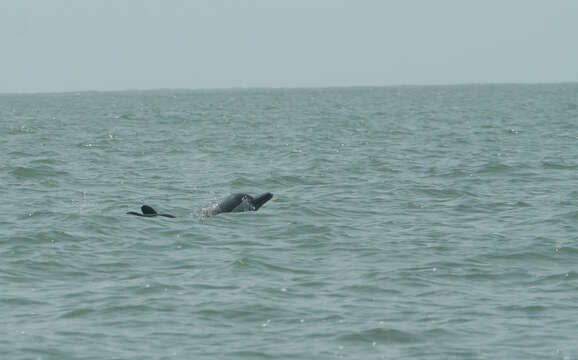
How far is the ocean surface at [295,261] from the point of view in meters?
10.4

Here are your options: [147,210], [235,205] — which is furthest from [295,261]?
[235,205]

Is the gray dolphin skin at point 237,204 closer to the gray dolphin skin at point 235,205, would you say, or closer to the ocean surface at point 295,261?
the gray dolphin skin at point 235,205

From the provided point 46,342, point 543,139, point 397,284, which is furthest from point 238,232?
point 543,139

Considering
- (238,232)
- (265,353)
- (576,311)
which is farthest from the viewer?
(238,232)

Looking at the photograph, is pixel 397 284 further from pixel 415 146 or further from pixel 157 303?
pixel 415 146

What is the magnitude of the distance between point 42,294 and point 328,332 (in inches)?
166

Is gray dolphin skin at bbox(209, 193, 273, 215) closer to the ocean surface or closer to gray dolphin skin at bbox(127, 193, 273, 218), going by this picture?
gray dolphin skin at bbox(127, 193, 273, 218)

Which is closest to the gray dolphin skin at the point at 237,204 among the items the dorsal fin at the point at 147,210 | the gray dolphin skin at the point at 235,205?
the gray dolphin skin at the point at 235,205

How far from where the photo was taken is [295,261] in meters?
14.5

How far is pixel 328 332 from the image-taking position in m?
10.6

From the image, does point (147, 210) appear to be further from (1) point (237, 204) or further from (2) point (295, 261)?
(2) point (295, 261)

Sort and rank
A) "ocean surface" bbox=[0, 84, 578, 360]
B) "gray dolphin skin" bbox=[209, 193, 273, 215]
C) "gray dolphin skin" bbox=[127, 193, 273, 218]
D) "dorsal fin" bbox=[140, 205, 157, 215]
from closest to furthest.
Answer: "ocean surface" bbox=[0, 84, 578, 360] < "dorsal fin" bbox=[140, 205, 157, 215] < "gray dolphin skin" bbox=[127, 193, 273, 218] < "gray dolphin skin" bbox=[209, 193, 273, 215]

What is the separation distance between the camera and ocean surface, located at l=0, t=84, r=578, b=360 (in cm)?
1044

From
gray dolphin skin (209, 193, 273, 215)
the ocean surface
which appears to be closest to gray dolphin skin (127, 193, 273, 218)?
gray dolphin skin (209, 193, 273, 215)
